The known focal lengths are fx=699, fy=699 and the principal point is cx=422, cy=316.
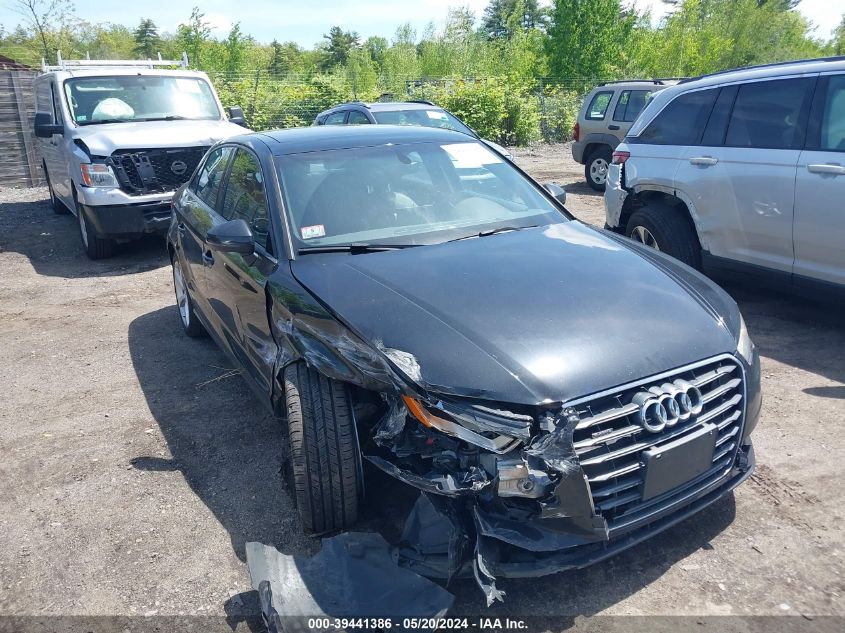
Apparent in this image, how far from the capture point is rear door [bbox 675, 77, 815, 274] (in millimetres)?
5027

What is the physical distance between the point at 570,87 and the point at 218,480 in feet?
79.4

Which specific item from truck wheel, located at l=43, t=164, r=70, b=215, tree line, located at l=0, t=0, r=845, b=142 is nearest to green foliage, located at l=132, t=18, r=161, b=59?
tree line, located at l=0, t=0, r=845, b=142

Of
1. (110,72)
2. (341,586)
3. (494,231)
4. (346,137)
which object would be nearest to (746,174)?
(494,231)

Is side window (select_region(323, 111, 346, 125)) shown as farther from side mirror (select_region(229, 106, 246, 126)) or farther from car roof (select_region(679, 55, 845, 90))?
car roof (select_region(679, 55, 845, 90))

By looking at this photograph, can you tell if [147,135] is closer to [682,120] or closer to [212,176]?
[212,176]

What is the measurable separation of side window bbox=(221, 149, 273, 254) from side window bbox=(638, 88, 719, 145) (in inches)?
146

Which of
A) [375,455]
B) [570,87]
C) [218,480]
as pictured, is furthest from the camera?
[570,87]

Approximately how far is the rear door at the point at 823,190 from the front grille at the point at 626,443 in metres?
2.70

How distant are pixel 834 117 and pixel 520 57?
33338 mm

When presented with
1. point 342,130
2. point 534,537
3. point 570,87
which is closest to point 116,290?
point 342,130

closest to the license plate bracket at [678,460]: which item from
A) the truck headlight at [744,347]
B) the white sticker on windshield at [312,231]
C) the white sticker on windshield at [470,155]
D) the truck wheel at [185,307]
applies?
the truck headlight at [744,347]

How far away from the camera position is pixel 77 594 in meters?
2.86

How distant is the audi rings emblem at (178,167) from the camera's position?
840cm

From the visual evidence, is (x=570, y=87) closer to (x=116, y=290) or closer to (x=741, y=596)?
(x=116, y=290)
